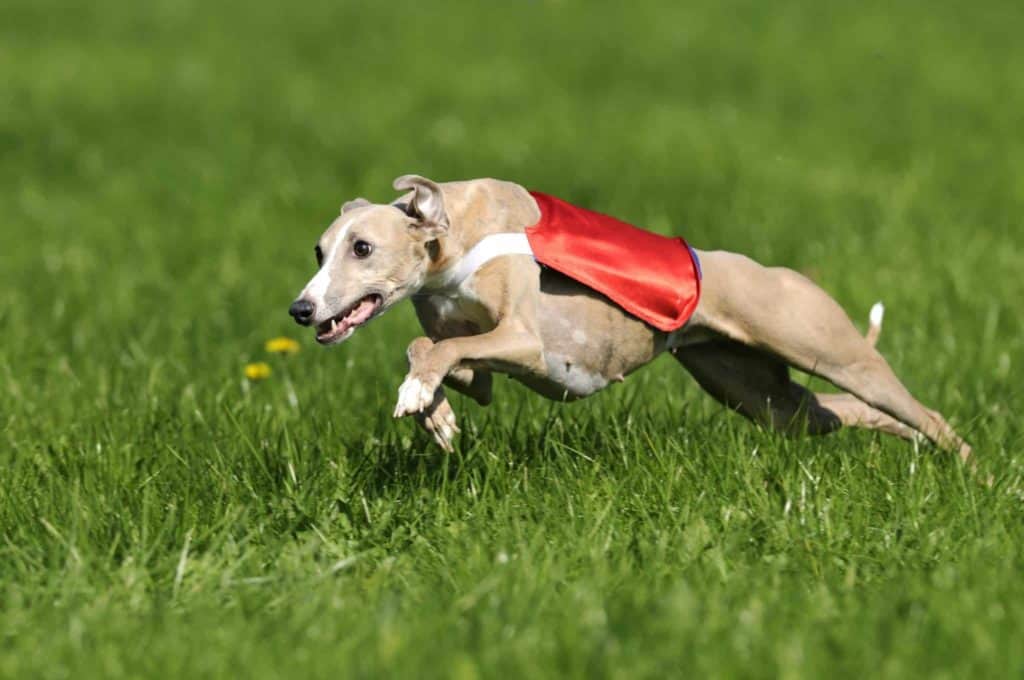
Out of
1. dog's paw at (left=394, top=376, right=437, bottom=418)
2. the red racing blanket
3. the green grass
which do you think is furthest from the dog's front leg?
the green grass

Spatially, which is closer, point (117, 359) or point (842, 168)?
point (117, 359)

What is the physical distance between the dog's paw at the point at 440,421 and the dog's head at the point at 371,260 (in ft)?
1.20

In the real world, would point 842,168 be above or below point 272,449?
below

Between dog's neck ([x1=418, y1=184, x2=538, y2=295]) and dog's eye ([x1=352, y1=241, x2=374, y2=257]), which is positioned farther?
dog's neck ([x1=418, y1=184, x2=538, y2=295])

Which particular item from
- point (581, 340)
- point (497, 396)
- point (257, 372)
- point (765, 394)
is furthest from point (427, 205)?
point (257, 372)

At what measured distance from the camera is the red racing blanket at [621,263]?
4.60 meters

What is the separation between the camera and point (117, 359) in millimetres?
6828

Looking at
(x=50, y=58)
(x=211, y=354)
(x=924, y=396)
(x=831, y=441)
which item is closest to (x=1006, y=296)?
(x=924, y=396)

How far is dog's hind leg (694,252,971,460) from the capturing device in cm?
482

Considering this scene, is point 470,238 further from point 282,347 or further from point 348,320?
point 282,347

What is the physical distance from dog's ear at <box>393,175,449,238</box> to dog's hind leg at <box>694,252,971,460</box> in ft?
2.97

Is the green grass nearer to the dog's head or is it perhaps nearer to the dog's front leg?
the dog's front leg

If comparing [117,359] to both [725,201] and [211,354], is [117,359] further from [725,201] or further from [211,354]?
[725,201]

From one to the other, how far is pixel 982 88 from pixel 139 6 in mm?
8949
